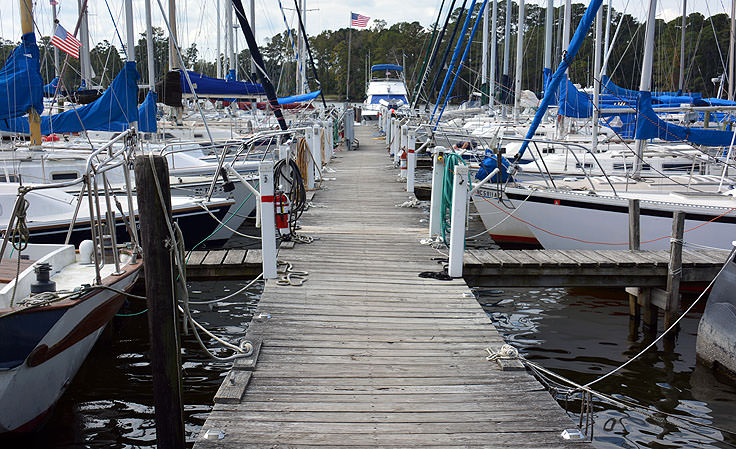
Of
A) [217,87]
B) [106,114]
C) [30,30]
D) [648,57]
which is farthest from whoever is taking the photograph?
[217,87]

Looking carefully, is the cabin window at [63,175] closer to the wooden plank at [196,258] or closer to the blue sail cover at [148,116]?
the blue sail cover at [148,116]

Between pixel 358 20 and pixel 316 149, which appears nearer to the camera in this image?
pixel 316 149

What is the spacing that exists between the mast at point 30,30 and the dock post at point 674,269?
467 inches

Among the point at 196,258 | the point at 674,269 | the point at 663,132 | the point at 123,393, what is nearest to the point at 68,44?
the point at 196,258

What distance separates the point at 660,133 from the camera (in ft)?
41.5

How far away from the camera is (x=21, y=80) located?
40.3 feet

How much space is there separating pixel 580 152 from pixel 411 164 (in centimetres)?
612

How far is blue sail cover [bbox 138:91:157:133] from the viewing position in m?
15.6

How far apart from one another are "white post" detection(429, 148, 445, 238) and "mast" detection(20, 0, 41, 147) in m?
8.41

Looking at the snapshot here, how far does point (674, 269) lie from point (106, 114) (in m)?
11.8

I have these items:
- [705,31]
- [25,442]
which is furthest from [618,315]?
[705,31]

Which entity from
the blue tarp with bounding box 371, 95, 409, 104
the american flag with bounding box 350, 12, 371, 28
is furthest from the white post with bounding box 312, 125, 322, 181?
the blue tarp with bounding box 371, 95, 409, 104

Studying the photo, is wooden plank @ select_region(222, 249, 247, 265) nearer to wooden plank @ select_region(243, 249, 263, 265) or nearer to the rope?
wooden plank @ select_region(243, 249, 263, 265)

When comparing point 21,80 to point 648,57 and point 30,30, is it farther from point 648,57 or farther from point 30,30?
point 648,57
